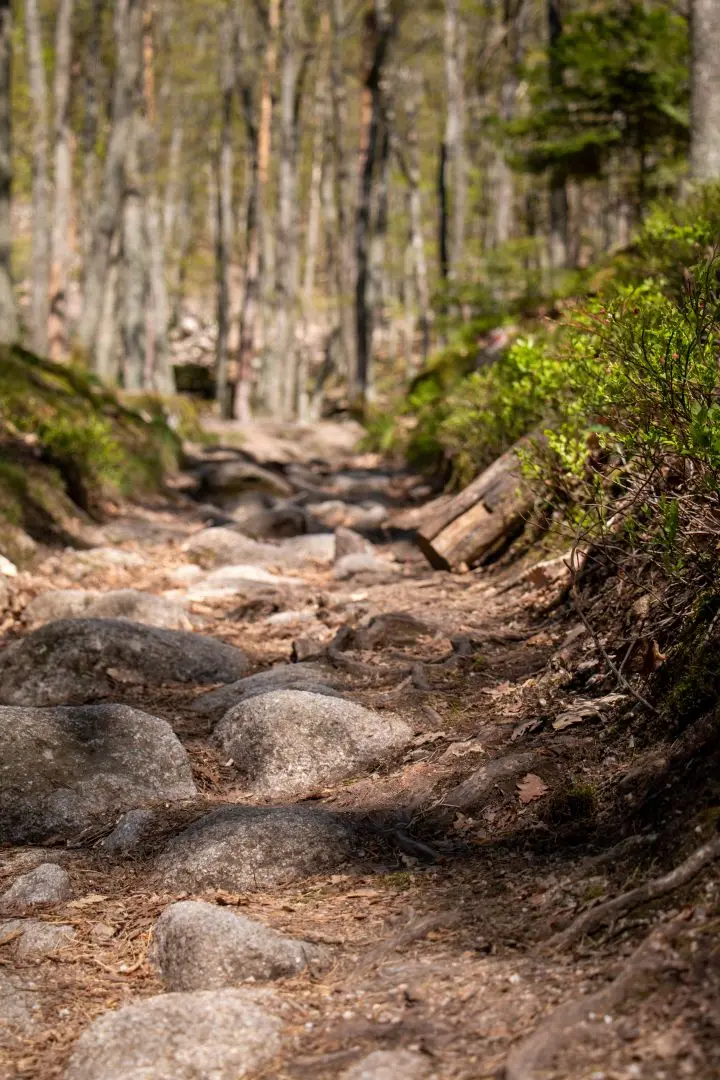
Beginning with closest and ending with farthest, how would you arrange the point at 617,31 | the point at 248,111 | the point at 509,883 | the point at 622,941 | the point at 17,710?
the point at 622,941 → the point at 509,883 → the point at 17,710 → the point at 617,31 → the point at 248,111

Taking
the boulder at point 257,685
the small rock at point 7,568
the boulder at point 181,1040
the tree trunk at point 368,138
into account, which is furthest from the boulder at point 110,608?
the tree trunk at point 368,138

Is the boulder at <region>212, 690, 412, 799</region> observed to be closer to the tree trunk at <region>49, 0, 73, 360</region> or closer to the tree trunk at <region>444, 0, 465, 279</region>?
the tree trunk at <region>49, 0, 73, 360</region>

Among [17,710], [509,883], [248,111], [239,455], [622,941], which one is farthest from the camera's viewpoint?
[248,111]

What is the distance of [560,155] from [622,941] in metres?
13.4

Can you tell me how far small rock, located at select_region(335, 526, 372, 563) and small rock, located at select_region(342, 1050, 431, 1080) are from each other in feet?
18.2

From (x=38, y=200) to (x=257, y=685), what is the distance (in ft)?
49.5

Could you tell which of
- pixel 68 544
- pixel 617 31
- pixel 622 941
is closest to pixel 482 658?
pixel 622 941

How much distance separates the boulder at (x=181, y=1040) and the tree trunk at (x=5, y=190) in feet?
29.2

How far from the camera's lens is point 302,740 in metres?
3.86

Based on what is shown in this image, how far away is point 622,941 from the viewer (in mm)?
2219

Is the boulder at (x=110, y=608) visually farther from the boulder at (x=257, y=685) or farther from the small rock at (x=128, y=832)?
the small rock at (x=128, y=832)

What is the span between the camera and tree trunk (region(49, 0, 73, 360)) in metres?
18.4

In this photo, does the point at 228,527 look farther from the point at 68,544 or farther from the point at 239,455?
the point at 239,455

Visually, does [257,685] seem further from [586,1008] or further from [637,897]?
[586,1008]
